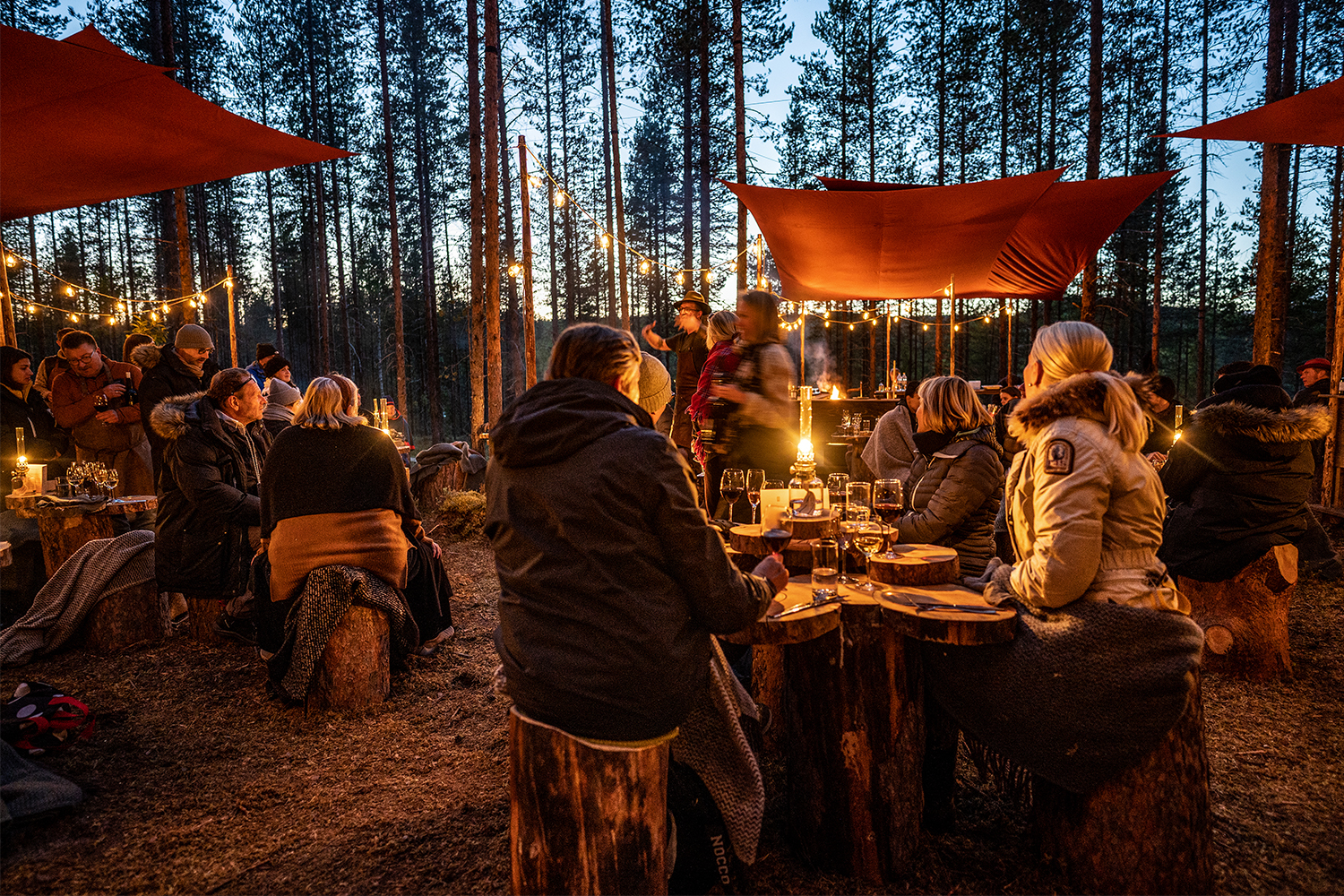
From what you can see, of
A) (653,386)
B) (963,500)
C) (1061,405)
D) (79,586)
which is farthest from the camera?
(79,586)

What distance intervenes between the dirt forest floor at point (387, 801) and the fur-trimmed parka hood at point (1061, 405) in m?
1.38

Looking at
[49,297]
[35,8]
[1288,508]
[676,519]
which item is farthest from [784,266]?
[49,297]

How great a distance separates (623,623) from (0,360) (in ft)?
21.3

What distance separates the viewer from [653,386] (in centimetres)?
346

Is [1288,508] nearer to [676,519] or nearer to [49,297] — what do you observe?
[676,519]

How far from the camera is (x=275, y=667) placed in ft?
11.2

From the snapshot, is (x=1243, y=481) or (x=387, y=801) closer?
(x=387, y=801)

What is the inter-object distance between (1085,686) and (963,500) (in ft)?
3.54

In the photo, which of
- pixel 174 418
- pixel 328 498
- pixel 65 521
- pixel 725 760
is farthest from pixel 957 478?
pixel 65 521

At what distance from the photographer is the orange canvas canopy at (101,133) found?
153 inches


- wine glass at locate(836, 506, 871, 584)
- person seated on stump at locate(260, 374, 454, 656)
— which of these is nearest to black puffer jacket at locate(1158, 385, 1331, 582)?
wine glass at locate(836, 506, 871, 584)

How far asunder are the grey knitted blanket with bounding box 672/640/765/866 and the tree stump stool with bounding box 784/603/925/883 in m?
0.30

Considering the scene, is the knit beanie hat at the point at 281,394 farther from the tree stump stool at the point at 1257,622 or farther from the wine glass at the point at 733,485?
the tree stump stool at the point at 1257,622

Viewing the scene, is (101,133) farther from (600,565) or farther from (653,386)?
(600,565)
